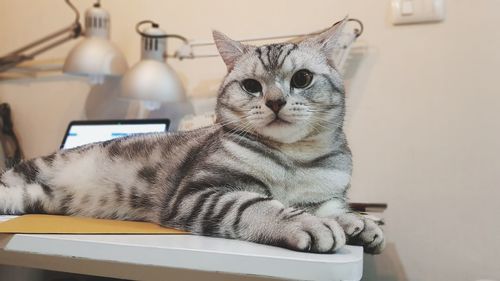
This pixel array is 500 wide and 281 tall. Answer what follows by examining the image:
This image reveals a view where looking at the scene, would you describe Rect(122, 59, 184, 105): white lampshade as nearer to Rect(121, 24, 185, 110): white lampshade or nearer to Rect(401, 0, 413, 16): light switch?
Rect(121, 24, 185, 110): white lampshade

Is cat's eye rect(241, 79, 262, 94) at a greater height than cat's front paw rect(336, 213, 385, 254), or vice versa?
cat's eye rect(241, 79, 262, 94)

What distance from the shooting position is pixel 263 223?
23.1 inches

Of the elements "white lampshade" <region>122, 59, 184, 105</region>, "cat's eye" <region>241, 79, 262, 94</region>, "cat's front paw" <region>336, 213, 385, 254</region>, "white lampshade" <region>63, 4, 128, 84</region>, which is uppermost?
"white lampshade" <region>63, 4, 128, 84</region>

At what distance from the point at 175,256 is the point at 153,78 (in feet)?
2.88

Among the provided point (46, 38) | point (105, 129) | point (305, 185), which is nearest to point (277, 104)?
point (305, 185)

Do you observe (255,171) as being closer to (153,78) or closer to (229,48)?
(229,48)

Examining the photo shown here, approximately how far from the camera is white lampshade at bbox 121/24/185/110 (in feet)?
4.29

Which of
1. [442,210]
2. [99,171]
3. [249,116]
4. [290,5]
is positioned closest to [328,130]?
[249,116]

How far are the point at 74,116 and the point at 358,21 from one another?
103 centimetres

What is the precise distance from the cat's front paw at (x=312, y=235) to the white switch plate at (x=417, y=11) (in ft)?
2.83

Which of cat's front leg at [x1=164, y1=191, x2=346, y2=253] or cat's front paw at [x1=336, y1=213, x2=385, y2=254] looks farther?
cat's front paw at [x1=336, y1=213, x2=385, y2=254]

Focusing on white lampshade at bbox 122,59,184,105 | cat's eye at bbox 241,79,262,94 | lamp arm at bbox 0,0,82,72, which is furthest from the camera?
lamp arm at bbox 0,0,82,72

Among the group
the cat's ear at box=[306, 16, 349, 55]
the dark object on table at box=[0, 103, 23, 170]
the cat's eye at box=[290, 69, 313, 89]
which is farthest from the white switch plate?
the dark object on table at box=[0, 103, 23, 170]

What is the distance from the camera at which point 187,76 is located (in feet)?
4.85
